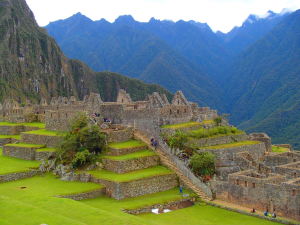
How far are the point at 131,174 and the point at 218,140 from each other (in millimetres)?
8898

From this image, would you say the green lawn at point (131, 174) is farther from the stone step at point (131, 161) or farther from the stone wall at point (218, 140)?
the stone wall at point (218, 140)

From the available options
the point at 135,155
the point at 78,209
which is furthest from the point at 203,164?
the point at 78,209

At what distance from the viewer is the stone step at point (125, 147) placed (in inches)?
1269

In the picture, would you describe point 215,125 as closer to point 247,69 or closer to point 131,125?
point 131,125

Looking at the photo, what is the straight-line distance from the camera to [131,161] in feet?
102

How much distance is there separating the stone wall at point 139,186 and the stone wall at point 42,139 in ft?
23.8

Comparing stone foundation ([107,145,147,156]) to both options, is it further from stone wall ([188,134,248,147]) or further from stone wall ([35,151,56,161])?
stone wall ([35,151,56,161])

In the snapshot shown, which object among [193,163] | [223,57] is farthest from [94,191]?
[223,57]

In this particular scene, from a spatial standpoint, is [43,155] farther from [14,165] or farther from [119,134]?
[119,134]

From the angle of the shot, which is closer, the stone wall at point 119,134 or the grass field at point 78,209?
the grass field at point 78,209

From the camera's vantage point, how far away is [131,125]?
119 feet

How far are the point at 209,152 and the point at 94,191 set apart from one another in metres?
9.14

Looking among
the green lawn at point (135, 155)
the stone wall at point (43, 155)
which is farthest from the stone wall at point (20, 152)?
the green lawn at point (135, 155)

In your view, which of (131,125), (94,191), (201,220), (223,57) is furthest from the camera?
(223,57)
